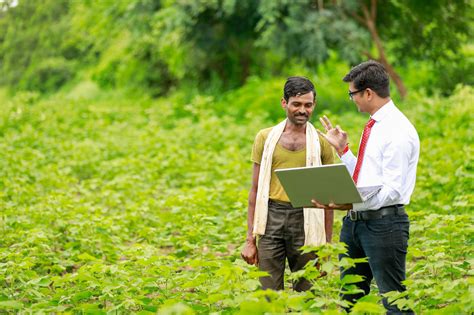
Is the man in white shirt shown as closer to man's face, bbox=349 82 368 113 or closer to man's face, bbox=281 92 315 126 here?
man's face, bbox=349 82 368 113

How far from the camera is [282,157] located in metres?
5.42

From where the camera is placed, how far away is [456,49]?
18672 mm

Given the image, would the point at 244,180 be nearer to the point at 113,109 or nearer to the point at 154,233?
the point at 154,233

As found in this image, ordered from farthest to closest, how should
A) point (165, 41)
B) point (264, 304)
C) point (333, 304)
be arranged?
1. point (165, 41)
2. point (333, 304)
3. point (264, 304)

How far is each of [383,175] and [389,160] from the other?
0.34 feet

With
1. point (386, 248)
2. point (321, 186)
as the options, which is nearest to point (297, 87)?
point (321, 186)

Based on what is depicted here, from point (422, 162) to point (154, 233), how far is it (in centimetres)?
446

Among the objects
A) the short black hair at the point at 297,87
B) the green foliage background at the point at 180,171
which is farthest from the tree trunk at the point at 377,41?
the short black hair at the point at 297,87

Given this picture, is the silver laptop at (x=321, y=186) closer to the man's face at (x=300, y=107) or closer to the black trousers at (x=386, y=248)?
the black trousers at (x=386, y=248)

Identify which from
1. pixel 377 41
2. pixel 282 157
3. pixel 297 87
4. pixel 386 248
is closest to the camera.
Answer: pixel 386 248

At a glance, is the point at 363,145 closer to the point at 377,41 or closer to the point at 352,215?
the point at 352,215

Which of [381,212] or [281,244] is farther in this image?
[281,244]

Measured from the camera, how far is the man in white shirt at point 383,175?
4770 millimetres

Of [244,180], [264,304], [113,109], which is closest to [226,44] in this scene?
[113,109]
